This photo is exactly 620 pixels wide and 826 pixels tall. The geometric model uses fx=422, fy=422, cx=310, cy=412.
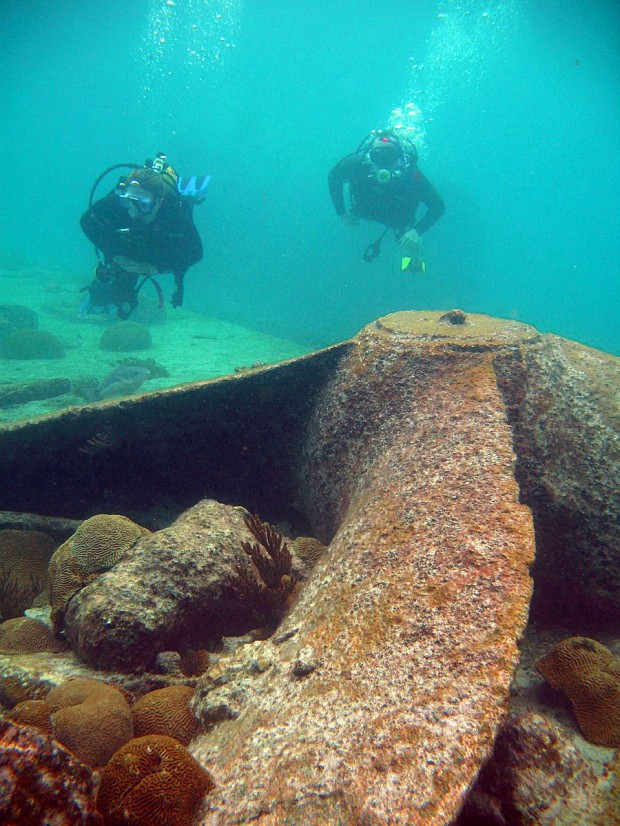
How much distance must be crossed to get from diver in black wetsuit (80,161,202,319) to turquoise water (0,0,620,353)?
1748 cm

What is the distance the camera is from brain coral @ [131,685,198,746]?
194 cm

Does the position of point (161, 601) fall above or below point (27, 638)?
above

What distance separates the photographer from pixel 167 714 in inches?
79.1

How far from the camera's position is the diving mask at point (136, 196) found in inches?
291

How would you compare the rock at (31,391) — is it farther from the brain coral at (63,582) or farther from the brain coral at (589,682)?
the brain coral at (589,682)

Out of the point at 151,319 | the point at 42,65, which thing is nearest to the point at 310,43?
the point at 42,65

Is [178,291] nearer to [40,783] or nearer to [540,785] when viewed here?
[40,783]

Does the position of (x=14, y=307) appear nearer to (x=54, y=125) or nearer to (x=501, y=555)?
(x=501, y=555)

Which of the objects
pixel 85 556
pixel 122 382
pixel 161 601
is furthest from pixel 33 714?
pixel 122 382

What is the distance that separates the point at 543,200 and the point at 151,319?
83.1 m

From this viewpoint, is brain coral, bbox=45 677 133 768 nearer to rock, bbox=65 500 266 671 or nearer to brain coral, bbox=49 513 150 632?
rock, bbox=65 500 266 671

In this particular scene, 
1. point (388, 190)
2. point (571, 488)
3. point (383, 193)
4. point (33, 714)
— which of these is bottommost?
point (33, 714)

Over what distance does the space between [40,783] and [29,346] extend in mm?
17918

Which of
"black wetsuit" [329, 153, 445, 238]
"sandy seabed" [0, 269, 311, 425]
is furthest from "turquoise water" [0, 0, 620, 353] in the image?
"black wetsuit" [329, 153, 445, 238]
